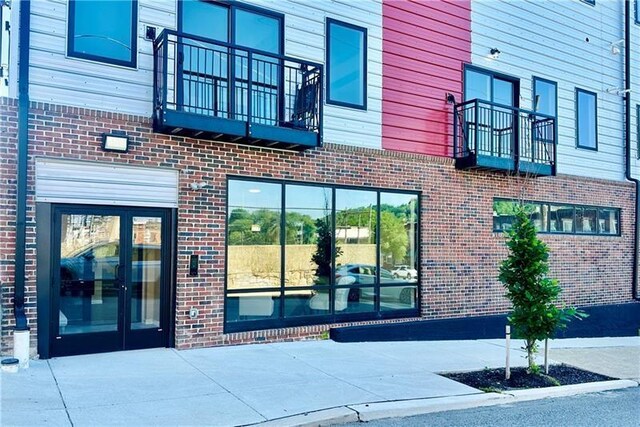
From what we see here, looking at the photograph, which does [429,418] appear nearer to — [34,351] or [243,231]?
[243,231]

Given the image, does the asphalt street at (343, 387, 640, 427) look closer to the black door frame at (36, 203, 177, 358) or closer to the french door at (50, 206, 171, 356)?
the black door frame at (36, 203, 177, 358)

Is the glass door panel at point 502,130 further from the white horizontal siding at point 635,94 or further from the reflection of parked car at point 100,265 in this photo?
the reflection of parked car at point 100,265

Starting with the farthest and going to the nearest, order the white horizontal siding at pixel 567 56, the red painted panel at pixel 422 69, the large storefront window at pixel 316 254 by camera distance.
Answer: the white horizontal siding at pixel 567 56 → the red painted panel at pixel 422 69 → the large storefront window at pixel 316 254

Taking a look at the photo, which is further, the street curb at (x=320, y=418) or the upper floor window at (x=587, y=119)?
the upper floor window at (x=587, y=119)

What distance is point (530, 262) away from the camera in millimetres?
7934

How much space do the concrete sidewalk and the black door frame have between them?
7.7 inches

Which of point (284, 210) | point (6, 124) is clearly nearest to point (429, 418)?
point (284, 210)

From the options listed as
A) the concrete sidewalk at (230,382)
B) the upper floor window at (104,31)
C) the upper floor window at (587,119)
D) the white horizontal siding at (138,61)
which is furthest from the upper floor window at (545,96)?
the upper floor window at (104,31)

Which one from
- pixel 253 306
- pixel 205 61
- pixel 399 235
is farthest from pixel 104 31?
pixel 399 235

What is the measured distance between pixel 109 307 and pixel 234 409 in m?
3.11

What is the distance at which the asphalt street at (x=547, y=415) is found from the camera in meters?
5.82

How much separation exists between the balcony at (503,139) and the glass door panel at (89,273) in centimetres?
709

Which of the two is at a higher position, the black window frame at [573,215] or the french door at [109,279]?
the black window frame at [573,215]

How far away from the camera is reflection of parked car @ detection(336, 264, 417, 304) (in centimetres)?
1011
